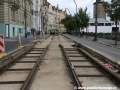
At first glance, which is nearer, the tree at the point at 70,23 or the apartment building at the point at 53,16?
the tree at the point at 70,23

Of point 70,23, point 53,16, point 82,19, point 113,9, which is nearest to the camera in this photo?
point 113,9

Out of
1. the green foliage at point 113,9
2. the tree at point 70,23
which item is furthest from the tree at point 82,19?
the green foliage at point 113,9

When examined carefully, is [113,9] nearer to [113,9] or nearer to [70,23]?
[113,9]

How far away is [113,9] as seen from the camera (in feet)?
105

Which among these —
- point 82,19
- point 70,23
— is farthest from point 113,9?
point 70,23

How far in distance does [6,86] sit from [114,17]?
84.5 ft

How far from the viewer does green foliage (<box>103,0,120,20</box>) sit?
31405 millimetres

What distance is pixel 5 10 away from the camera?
169ft

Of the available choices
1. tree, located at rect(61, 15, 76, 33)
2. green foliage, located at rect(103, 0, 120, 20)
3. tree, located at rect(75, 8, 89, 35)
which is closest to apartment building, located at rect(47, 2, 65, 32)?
tree, located at rect(61, 15, 76, 33)

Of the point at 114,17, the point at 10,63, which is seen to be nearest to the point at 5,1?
the point at 114,17

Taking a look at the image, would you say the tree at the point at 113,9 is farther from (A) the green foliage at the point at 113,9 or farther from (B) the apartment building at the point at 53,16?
(B) the apartment building at the point at 53,16

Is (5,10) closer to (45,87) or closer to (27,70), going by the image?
(27,70)

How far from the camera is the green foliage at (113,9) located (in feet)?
103

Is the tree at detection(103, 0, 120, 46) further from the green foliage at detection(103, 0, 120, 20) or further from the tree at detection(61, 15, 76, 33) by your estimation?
the tree at detection(61, 15, 76, 33)
